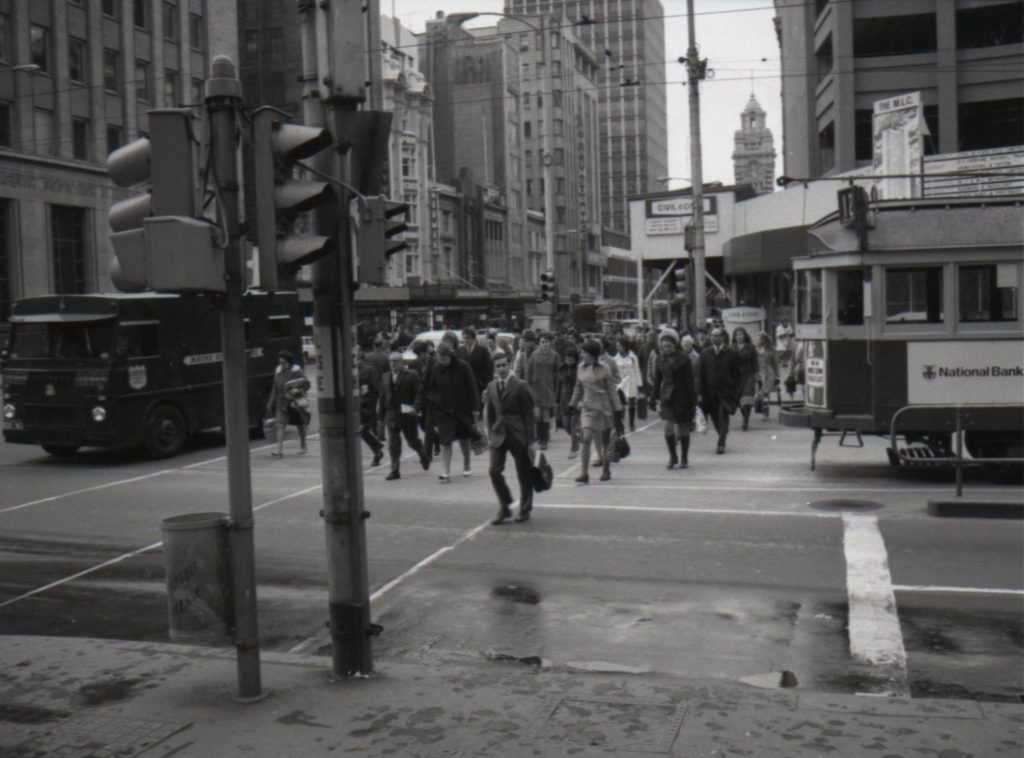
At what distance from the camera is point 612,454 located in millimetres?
14766

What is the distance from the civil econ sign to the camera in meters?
14.0

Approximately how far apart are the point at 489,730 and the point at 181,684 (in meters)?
1.95

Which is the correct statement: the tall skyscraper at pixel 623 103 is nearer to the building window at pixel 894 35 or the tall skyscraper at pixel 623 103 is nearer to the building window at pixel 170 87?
the building window at pixel 170 87

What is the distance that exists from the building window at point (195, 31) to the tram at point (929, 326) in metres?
48.3

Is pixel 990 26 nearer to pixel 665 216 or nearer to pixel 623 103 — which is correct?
pixel 665 216

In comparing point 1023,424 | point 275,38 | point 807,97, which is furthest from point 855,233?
point 275,38

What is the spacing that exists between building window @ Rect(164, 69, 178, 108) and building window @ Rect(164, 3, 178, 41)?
5.74ft

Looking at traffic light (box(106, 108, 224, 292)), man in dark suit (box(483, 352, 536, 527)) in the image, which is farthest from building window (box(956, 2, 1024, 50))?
traffic light (box(106, 108, 224, 292))

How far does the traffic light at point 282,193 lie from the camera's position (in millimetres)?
5926

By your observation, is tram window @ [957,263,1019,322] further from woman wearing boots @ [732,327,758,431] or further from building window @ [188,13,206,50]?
building window @ [188,13,206,50]

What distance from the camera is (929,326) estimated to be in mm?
14281

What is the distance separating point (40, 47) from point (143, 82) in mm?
6753

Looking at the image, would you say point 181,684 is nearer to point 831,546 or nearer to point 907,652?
point 907,652

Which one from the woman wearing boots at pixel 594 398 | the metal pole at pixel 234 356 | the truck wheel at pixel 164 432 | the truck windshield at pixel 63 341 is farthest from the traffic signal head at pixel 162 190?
the truck wheel at pixel 164 432
